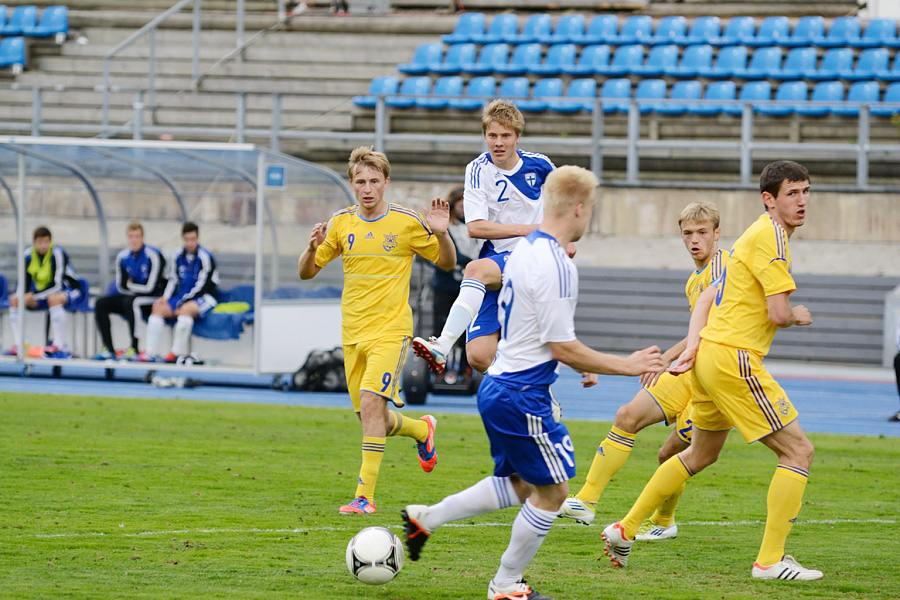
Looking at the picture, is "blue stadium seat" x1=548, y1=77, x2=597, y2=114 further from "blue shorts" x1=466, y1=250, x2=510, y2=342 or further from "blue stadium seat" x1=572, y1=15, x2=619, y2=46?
"blue shorts" x1=466, y1=250, x2=510, y2=342

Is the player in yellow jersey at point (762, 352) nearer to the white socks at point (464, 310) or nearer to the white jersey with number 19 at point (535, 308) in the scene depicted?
the white jersey with number 19 at point (535, 308)

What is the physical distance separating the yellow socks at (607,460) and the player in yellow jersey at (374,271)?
4.47ft

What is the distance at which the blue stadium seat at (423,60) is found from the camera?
2380 cm

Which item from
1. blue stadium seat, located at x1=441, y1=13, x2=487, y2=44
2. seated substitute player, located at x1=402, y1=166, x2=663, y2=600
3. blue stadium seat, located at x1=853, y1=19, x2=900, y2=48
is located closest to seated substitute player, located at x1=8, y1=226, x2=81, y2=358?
blue stadium seat, located at x1=441, y1=13, x2=487, y2=44

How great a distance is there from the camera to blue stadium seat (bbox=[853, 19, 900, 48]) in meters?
22.1

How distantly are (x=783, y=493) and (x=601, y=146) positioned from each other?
1413 centimetres

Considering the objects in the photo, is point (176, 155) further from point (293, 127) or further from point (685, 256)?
point (685, 256)

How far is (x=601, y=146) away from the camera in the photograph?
1942 centimetres

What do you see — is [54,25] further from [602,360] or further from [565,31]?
[602,360]

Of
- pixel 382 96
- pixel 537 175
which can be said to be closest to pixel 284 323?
pixel 382 96

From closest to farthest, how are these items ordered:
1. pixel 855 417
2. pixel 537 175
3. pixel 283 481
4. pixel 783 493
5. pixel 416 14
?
pixel 783 493 < pixel 537 175 < pixel 283 481 < pixel 855 417 < pixel 416 14

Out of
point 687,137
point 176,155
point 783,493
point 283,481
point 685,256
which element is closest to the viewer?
Result: point 783,493

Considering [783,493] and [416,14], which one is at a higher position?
[416,14]

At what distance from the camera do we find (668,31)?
936 inches
